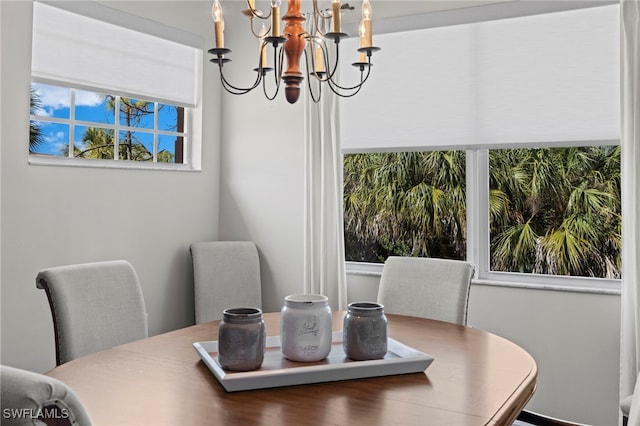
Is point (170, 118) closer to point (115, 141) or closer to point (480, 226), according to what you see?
point (115, 141)

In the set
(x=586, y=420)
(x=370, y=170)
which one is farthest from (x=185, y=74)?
(x=586, y=420)

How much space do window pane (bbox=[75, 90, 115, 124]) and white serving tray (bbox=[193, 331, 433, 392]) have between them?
202 centimetres

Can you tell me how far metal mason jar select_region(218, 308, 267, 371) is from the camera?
1.36m

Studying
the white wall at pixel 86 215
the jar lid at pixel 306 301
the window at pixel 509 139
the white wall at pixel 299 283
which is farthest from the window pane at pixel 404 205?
the jar lid at pixel 306 301

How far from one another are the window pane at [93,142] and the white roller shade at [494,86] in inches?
56.5

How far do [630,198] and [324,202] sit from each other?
1.64m

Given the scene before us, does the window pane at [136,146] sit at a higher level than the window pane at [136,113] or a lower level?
lower

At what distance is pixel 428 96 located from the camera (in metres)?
3.17

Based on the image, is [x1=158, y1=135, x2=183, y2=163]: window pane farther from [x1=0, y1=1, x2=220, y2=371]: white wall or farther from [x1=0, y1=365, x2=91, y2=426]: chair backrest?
[x1=0, y1=365, x2=91, y2=426]: chair backrest

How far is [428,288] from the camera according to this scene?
7.93 feet

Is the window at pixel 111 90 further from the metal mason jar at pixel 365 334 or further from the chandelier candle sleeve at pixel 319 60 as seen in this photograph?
the metal mason jar at pixel 365 334

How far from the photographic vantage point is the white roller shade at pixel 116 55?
2.78m

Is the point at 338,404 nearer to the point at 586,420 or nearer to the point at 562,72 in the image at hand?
the point at 586,420

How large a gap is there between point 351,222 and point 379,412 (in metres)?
2.42
